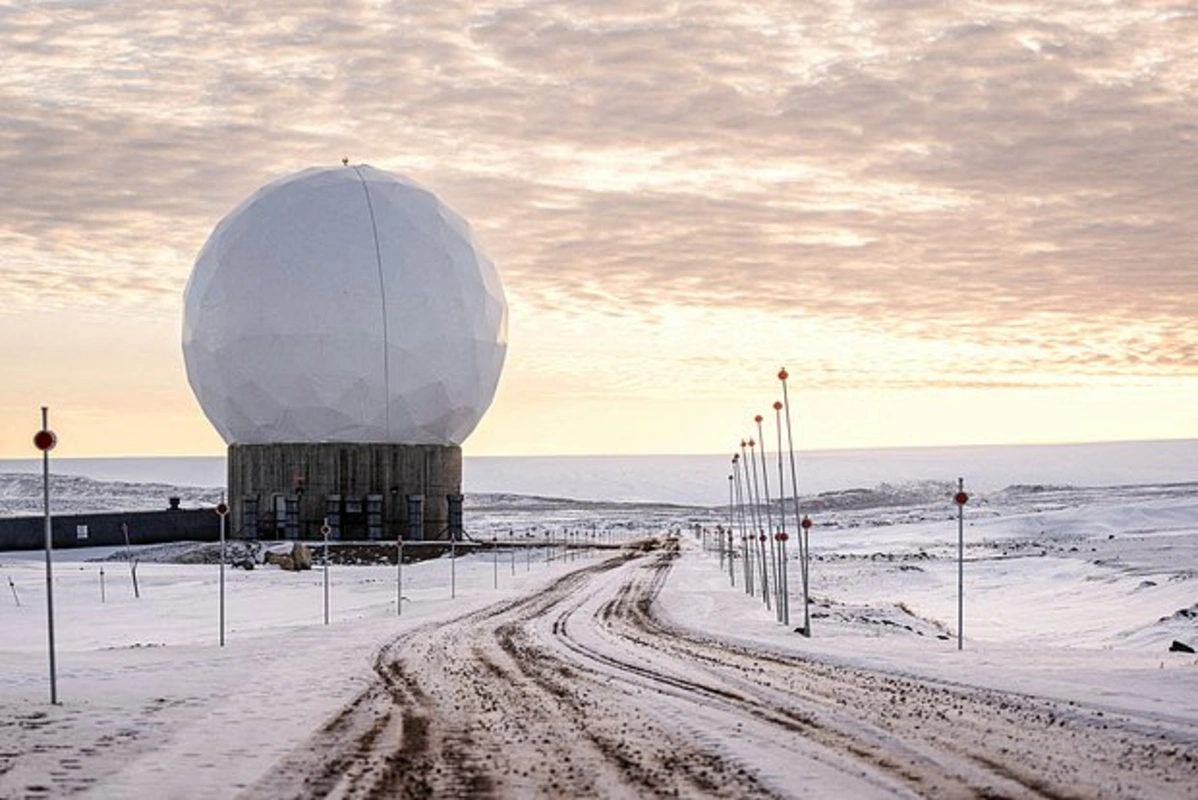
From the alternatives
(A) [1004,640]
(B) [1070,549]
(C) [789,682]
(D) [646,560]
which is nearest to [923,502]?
(B) [1070,549]

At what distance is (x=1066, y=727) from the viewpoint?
47.2ft

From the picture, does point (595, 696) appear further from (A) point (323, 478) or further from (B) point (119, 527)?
(B) point (119, 527)

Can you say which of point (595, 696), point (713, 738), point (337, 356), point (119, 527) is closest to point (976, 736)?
point (713, 738)

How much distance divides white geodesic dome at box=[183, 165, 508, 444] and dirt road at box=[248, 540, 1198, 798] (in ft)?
126

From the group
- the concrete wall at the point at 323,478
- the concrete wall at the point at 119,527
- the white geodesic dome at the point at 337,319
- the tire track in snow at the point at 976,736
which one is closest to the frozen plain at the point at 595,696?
the tire track in snow at the point at 976,736

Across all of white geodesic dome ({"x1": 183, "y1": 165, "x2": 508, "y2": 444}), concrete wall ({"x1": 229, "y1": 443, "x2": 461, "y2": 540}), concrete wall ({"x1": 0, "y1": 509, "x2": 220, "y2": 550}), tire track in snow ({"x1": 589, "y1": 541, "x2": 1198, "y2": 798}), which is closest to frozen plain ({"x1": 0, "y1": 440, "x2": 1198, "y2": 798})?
tire track in snow ({"x1": 589, "y1": 541, "x2": 1198, "y2": 798})

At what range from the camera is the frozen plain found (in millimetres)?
12141

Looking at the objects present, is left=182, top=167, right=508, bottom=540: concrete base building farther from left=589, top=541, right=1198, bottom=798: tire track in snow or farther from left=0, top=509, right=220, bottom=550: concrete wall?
left=589, top=541, right=1198, bottom=798: tire track in snow

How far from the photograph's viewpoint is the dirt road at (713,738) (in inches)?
458

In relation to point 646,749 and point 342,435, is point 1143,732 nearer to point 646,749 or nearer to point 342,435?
point 646,749

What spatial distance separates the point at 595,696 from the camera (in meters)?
17.8

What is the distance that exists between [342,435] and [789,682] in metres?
43.4

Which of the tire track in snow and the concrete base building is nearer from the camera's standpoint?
the tire track in snow

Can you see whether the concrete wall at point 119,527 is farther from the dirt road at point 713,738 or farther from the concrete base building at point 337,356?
the dirt road at point 713,738
